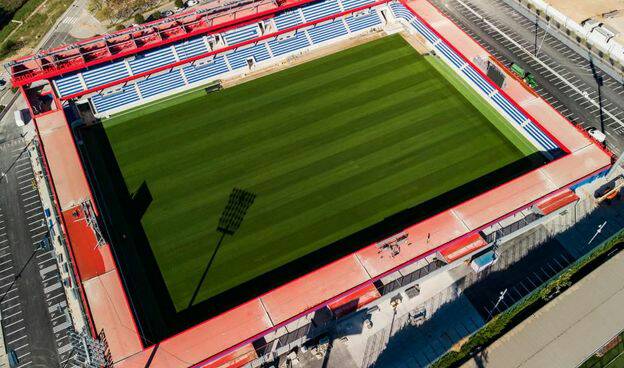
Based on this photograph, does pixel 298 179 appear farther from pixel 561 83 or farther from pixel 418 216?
pixel 561 83

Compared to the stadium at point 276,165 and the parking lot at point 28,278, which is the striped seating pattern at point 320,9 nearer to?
the stadium at point 276,165

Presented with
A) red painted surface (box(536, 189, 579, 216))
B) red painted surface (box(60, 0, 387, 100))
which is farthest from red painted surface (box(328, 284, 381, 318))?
red painted surface (box(60, 0, 387, 100))

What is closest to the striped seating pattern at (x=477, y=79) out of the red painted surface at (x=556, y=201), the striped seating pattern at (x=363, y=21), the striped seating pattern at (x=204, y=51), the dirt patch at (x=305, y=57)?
the striped seating pattern at (x=363, y=21)

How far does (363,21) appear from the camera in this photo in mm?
68250

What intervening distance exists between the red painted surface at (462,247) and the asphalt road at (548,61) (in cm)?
2529

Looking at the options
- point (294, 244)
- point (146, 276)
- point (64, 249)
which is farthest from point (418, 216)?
point (64, 249)

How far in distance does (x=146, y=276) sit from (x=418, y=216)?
29349 mm

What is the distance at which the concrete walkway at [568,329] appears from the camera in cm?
4162

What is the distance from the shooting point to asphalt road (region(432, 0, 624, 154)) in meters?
60.2

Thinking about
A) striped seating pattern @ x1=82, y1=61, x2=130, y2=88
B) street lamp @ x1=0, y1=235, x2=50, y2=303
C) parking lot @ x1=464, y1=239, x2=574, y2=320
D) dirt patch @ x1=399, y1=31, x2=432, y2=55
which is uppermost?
striped seating pattern @ x1=82, y1=61, x2=130, y2=88

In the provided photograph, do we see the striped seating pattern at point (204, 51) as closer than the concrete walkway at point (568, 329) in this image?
No

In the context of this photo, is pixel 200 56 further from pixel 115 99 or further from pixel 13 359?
pixel 13 359

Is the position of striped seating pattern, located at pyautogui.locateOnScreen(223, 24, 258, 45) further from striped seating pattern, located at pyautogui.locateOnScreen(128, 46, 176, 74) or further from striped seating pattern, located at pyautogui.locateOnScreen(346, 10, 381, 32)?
striped seating pattern, located at pyautogui.locateOnScreen(346, 10, 381, 32)

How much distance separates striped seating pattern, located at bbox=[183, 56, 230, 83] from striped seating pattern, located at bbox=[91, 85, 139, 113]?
7370 mm
